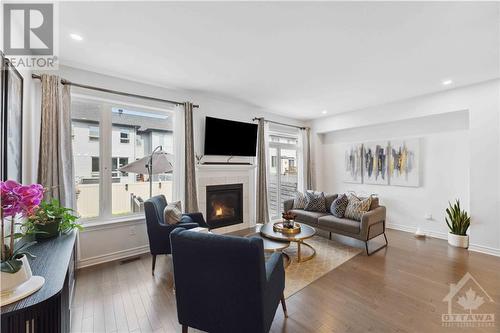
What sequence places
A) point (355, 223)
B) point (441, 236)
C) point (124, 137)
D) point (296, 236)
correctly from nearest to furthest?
point (296, 236), point (124, 137), point (355, 223), point (441, 236)

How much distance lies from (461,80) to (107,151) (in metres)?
5.65

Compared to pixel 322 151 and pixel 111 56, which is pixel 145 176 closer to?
pixel 111 56

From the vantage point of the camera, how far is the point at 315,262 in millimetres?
3270

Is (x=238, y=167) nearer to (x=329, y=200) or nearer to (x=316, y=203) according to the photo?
(x=316, y=203)

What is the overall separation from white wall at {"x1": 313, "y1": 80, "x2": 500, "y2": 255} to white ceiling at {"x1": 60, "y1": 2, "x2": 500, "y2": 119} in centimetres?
45

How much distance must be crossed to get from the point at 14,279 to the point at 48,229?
0.97 m

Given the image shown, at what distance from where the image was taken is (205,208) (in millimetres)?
4324

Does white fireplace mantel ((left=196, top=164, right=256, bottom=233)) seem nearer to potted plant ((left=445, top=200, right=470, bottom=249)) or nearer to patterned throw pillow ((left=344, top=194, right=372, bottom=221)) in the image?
patterned throw pillow ((left=344, top=194, right=372, bottom=221))

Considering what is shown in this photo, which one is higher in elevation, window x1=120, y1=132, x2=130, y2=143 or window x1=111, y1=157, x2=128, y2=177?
window x1=120, y1=132, x2=130, y2=143

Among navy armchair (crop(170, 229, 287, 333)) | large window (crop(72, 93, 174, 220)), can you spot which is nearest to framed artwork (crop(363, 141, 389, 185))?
navy armchair (crop(170, 229, 287, 333))

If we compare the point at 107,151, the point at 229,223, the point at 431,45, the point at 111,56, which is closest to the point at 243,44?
the point at 111,56

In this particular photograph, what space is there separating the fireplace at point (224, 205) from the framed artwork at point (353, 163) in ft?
9.42

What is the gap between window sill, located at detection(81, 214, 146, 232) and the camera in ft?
10.4

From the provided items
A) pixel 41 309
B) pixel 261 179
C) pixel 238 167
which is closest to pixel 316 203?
pixel 261 179
